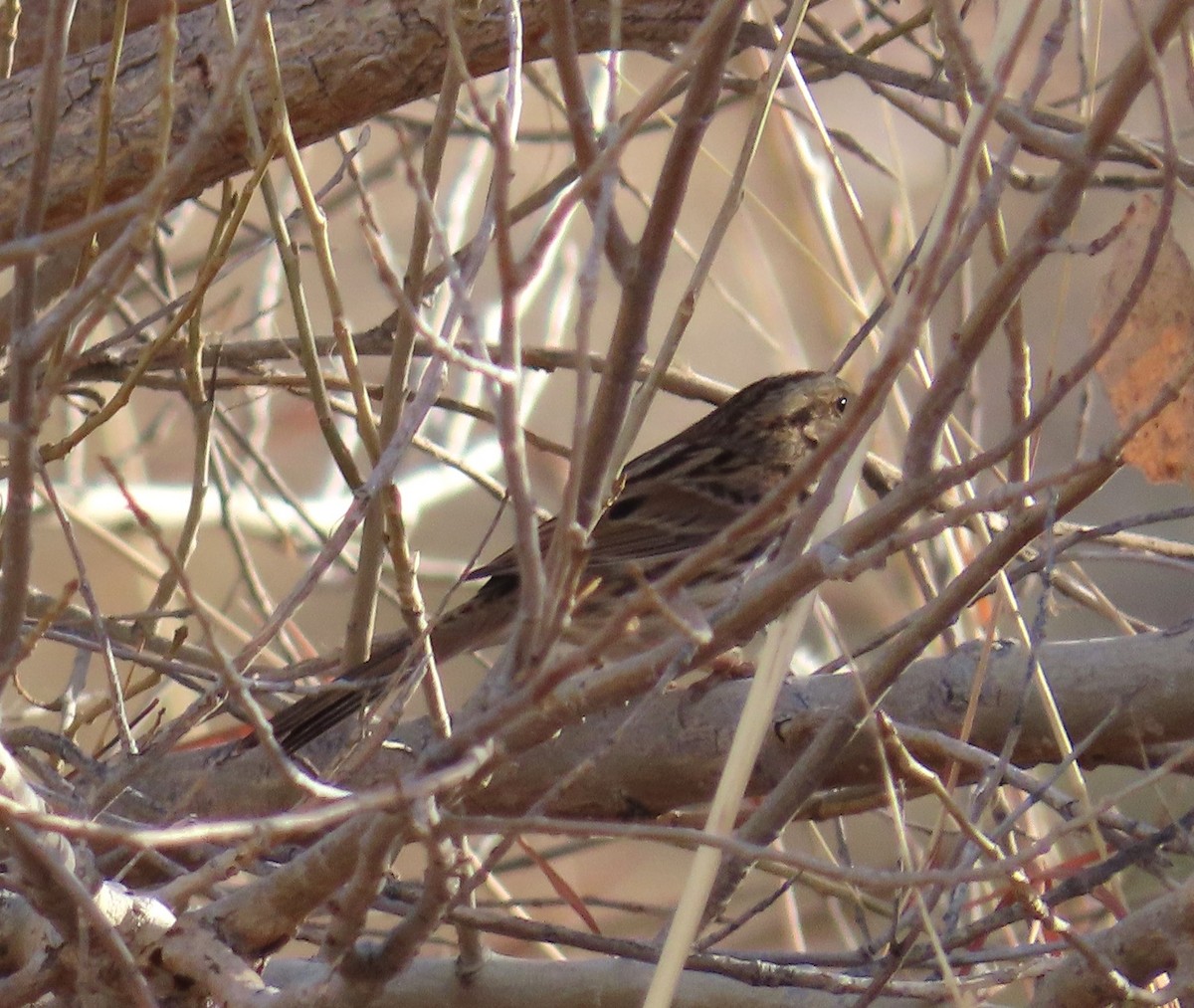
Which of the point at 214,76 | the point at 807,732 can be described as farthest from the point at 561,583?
the point at 214,76

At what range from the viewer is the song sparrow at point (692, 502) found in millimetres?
3521

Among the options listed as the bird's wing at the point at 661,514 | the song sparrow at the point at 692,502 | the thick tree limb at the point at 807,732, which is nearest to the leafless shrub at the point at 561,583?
the thick tree limb at the point at 807,732

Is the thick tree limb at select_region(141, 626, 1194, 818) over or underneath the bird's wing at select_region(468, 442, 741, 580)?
underneath

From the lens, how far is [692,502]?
4031 mm

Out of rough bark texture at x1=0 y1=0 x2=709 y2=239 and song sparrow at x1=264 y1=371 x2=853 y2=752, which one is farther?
song sparrow at x1=264 y1=371 x2=853 y2=752

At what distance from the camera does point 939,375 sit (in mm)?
1406

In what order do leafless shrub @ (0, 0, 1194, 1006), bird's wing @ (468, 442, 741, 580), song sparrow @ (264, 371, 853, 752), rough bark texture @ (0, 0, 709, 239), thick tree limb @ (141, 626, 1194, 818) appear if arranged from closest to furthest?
leafless shrub @ (0, 0, 1194, 1006)
thick tree limb @ (141, 626, 1194, 818)
rough bark texture @ (0, 0, 709, 239)
song sparrow @ (264, 371, 853, 752)
bird's wing @ (468, 442, 741, 580)

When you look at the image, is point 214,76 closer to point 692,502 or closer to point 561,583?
point 561,583

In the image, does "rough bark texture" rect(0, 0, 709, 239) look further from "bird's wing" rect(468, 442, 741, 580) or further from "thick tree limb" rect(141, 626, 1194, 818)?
"bird's wing" rect(468, 442, 741, 580)

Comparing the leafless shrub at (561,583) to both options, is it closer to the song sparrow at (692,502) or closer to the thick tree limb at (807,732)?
the thick tree limb at (807,732)

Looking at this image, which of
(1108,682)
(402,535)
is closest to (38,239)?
(402,535)

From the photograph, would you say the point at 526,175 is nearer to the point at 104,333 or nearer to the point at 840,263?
the point at 104,333

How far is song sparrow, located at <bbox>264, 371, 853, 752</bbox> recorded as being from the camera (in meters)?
3.52

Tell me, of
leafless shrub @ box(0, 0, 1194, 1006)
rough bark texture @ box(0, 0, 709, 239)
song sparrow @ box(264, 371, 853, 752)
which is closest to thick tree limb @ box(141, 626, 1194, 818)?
leafless shrub @ box(0, 0, 1194, 1006)
